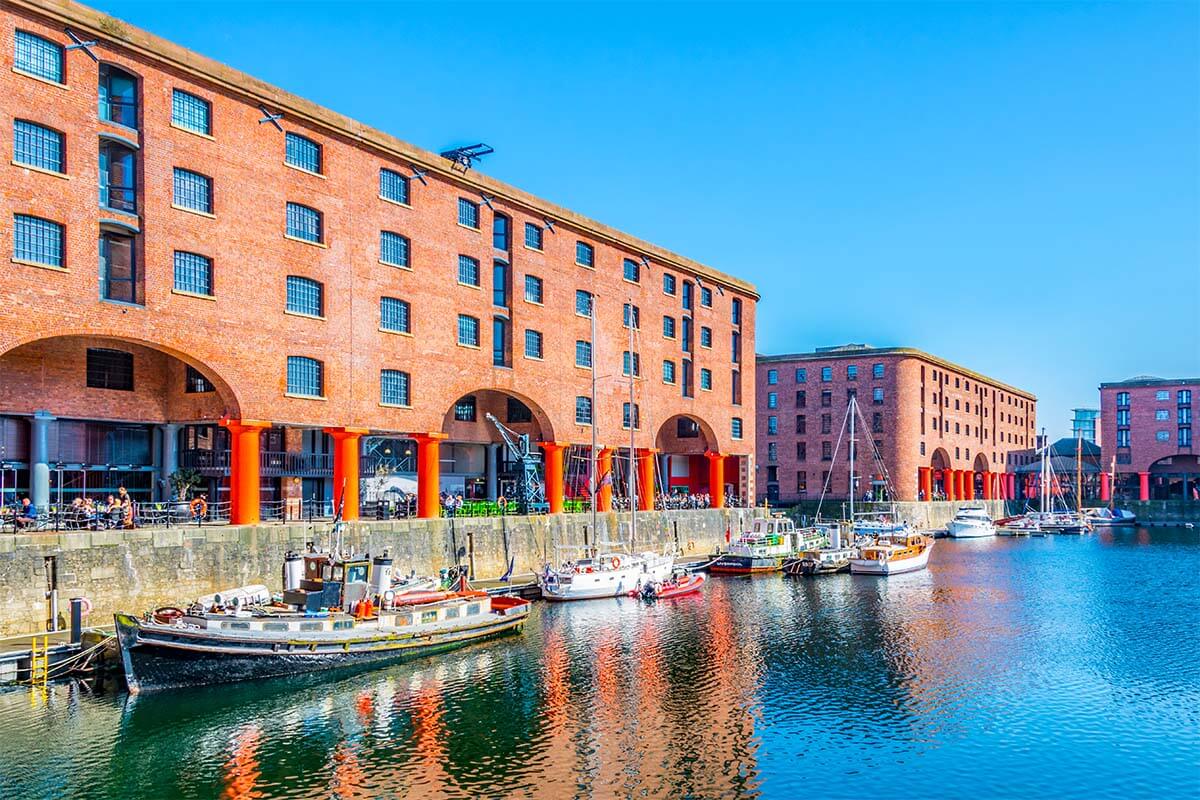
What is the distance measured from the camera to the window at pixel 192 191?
4134 cm

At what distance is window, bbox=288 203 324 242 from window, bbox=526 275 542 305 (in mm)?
15057

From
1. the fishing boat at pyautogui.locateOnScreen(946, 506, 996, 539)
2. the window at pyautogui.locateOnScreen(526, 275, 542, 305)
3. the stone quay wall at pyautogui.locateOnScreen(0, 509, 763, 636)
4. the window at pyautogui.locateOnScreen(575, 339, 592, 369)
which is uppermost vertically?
the window at pyautogui.locateOnScreen(526, 275, 542, 305)

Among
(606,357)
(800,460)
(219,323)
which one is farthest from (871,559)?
(800,460)

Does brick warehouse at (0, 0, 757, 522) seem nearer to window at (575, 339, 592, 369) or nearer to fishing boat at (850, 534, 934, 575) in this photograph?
window at (575, 339, 592, 369)

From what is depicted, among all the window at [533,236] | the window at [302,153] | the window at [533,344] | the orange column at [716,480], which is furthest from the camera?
the orange column at [716,480]

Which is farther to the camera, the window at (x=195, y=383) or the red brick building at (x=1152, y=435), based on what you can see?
the red brick building at (x=1152, y=435)

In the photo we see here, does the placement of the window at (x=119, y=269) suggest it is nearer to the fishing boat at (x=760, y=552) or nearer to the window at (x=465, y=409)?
the window at (x=465, y=409)

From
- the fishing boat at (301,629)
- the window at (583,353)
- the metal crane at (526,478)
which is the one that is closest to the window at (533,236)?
the window at (583,353)

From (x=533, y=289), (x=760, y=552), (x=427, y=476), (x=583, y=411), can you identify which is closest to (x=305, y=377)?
(x=427, y=476)

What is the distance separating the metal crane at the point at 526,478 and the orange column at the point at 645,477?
8.69 m

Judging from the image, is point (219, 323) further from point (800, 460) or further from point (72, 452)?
point (800, 460)

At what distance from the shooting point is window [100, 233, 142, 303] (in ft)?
128

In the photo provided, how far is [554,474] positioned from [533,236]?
14.2 metres

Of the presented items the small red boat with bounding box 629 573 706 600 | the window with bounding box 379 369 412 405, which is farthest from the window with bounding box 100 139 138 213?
the small red boat with bounding box 629 573 706 600
